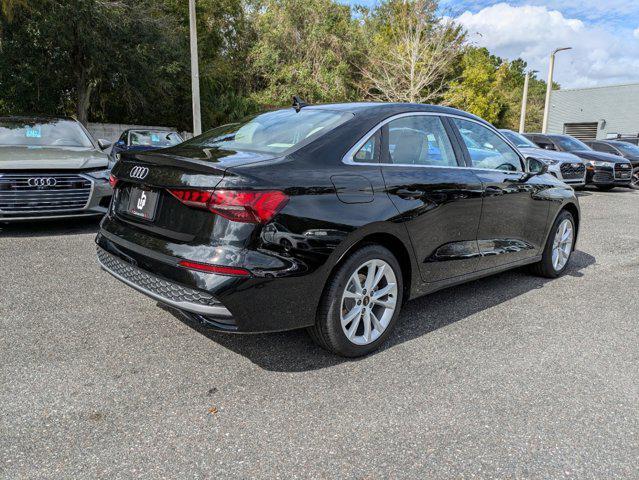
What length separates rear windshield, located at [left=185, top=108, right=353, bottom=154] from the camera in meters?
3.21

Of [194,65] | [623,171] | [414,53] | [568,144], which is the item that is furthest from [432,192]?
[414,53]

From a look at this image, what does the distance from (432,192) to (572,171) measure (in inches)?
419

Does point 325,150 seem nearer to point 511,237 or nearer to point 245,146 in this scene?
point 245,146

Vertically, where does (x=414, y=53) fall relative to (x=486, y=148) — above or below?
above

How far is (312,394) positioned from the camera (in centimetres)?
276

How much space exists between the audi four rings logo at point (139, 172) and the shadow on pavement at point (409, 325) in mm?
954

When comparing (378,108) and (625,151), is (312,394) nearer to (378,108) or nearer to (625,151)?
(378,108)

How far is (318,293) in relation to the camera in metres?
2.87

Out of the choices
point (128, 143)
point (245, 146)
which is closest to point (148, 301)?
point (245, 146)

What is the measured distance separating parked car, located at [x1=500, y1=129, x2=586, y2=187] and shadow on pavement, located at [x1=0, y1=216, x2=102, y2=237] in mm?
9749

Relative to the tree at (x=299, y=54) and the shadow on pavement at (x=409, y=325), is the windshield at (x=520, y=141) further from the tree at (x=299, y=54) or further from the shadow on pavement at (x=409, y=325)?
the tree at (x=299, y=54)

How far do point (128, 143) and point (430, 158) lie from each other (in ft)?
36.0

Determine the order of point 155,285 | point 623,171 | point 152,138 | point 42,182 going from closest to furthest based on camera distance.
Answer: point 155,285, point 42,182, point 152,138, point 623,171

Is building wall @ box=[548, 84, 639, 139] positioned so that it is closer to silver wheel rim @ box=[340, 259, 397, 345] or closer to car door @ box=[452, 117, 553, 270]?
car door @ box=[452, 117, 553, 270]
